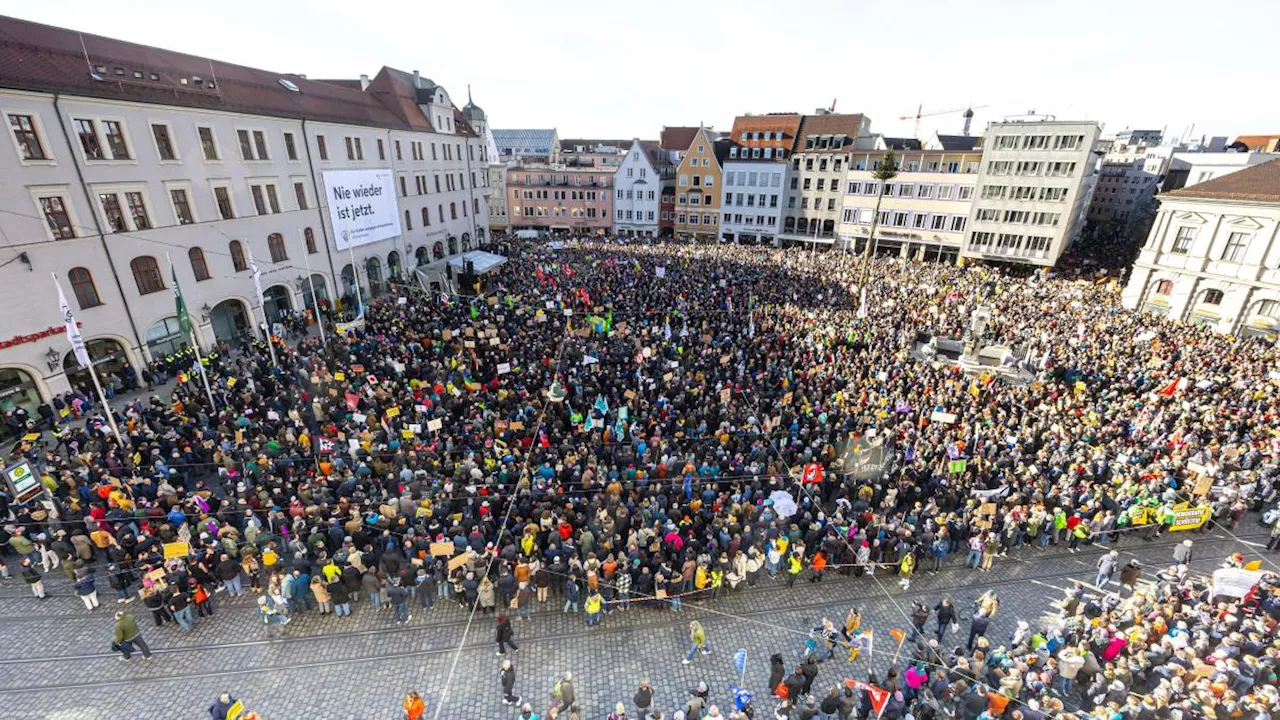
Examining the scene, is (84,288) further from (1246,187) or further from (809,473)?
(1246,187)

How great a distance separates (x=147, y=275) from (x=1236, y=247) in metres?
57.9

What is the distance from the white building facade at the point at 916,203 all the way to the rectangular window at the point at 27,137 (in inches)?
2197

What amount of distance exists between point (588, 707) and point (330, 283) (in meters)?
33.4

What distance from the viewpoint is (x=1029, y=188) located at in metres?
46.6

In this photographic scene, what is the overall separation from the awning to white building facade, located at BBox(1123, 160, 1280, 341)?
148ft

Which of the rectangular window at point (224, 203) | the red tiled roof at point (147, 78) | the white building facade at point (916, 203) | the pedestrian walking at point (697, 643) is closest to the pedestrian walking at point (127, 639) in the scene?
the pedestrian walking at point (697, 643)

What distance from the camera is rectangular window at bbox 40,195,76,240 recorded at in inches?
799

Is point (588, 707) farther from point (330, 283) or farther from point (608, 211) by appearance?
point (608, 211)

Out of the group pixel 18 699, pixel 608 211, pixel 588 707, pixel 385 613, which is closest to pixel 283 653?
pixel 385 613

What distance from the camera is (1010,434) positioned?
696 inches

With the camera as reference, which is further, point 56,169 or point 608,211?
point 608,211

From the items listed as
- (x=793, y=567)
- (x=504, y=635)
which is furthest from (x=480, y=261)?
(x=793, y=567)

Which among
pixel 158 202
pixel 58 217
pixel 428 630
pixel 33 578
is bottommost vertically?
pixel 428 630

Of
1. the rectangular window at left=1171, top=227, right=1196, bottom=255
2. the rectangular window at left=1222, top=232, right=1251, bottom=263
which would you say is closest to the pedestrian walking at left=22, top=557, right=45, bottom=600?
the rectangular window at left=1222, top=232, right=1251, bottom=263
